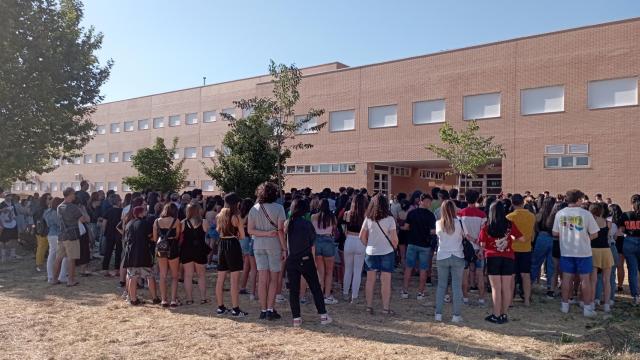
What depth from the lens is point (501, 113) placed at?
24172 mm

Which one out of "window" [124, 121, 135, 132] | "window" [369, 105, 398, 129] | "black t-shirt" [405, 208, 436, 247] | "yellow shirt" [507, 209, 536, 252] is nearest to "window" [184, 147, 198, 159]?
"window" [124, 121, 135, 132]

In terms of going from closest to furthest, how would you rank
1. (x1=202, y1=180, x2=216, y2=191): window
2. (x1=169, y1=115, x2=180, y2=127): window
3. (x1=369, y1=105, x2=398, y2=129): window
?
(x1=369, y1=105, x2=398, y2=129): window
(x1=202, y1=180, x2=216, y2=191): window
(x1=169, y1=115, x2=180, y2=127): window

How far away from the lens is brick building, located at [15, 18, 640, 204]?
21.2 metres

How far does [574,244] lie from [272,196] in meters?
4.83

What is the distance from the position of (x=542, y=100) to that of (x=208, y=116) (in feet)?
88.5

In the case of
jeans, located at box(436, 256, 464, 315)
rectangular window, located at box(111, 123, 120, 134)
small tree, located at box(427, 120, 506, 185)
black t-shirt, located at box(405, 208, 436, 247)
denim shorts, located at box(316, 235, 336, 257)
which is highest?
rectangular window, located at box(111, 123, 120, 134)

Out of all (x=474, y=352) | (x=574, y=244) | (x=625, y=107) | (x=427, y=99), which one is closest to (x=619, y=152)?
(x=625, y=107)

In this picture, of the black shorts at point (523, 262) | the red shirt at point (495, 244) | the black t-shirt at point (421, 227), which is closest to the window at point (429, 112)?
the black t-shirt at point (421, 227)

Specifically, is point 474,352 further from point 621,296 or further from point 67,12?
point 67,12

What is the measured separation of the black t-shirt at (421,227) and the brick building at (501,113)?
16039 millimetres

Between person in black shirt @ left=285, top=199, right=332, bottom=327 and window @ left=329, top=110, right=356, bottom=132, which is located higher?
window @ left=329, top=110, right=356, bottom=132

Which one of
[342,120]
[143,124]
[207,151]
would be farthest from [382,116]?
[143,124]

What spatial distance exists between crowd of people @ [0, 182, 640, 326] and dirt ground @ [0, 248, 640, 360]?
11.6 inches

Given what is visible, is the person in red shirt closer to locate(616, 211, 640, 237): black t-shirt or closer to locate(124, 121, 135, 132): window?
locate(616, 211, 640, 237): black t-shirt
